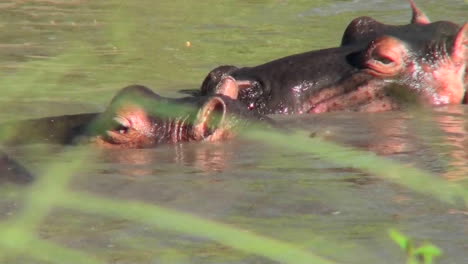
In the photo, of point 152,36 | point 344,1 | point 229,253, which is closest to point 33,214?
point 229,253

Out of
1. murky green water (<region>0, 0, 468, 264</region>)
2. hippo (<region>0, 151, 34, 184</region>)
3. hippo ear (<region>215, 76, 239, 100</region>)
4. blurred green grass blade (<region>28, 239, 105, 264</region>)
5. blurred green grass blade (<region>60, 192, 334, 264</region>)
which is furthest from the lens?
hippo ear (<region>215, 76, 239, 100</region>)

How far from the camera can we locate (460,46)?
5.60 metres

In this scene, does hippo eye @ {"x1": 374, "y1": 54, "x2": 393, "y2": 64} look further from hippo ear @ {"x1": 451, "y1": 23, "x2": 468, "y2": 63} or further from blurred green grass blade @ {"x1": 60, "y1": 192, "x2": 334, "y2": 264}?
blurred green grass blade @ {"x1": 60, "y1": 192, "x2": 334, "y2": 264}

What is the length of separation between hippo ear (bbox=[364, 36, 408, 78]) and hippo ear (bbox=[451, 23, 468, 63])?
23 cm

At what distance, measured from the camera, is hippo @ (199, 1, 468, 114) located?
5.55 metres

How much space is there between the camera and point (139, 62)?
6.84 meters

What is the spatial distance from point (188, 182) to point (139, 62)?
3.11 m

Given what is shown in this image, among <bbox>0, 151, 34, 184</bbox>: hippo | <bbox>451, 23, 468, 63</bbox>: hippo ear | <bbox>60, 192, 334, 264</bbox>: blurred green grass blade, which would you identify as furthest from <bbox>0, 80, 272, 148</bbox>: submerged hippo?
<bbox>60, 192, 334, 264</bbox>: blurred green grass blade

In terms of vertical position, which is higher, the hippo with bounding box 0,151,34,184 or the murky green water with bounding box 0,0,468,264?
the hippo with bounding box 0,151,34,184

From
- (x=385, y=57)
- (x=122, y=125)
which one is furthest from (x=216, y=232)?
(x=385, y=57)

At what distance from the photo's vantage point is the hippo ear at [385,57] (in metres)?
5.55

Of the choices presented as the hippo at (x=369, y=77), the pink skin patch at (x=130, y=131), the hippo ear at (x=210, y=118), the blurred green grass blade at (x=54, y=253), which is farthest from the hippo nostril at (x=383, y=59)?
the blurred green grass blade at (x=54, y=253)

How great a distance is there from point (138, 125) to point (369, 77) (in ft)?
Result: 4.82

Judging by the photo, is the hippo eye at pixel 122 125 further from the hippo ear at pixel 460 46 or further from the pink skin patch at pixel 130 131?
the hippo ear at pixel 460 46
